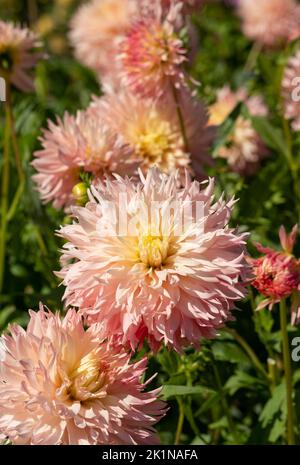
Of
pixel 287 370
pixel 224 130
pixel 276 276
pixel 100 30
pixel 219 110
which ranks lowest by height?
pixel 287 370

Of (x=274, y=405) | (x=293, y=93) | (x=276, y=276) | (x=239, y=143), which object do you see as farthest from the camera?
(x=239, y=143)

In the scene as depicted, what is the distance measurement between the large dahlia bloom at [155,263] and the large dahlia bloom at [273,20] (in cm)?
171

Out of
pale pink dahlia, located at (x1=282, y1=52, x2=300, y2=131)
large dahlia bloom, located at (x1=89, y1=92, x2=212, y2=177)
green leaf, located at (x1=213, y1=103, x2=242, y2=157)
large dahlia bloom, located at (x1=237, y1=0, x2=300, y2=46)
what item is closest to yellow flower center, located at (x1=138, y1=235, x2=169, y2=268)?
large dahlia bloom, located at (x1=89, y1=92, x2=212, y2=177)

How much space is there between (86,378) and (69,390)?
0.03 meters

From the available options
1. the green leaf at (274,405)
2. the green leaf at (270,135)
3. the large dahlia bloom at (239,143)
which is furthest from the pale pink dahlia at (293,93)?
the green leaf at (274,405)

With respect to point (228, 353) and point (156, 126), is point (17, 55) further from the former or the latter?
point (228, 353)

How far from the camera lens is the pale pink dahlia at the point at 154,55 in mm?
1527

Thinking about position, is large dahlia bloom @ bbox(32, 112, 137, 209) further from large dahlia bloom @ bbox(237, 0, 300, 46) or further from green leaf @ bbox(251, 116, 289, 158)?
large dahlia bloom @ bbox(237, 0, 300, 46)

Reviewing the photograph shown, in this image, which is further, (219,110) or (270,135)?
(219,110)

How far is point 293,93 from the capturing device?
6.02 ft

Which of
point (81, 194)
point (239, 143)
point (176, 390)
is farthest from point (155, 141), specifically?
point (239, 143)

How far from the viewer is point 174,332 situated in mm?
980

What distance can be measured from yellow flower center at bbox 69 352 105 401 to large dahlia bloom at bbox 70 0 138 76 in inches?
58.9

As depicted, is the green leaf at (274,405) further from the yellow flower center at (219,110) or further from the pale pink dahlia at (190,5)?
the yellow flower center at (219,110)
